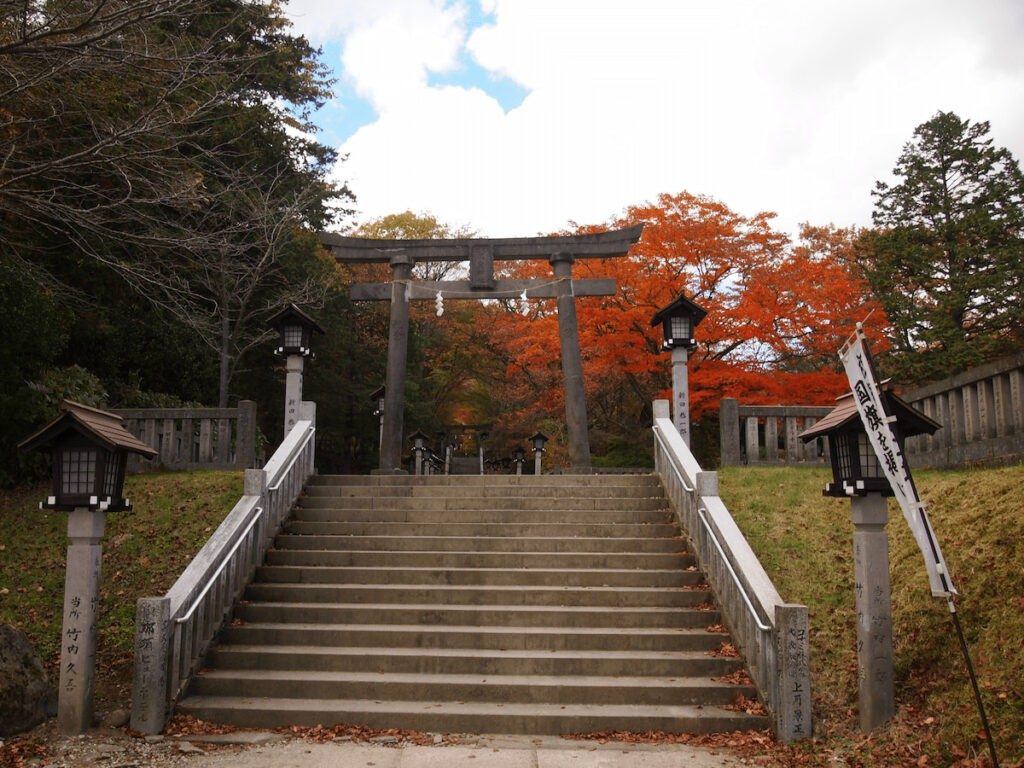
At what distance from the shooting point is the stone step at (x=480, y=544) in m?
9.54

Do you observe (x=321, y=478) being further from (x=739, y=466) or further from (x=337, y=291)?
(x=337, y=291)

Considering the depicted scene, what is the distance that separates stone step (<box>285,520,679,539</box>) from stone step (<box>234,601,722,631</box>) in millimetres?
1680

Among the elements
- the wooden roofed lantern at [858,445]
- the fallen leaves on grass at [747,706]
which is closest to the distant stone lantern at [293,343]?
the fallen leaves on grass at [747,706]

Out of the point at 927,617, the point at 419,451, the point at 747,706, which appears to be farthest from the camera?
the point at 419,451

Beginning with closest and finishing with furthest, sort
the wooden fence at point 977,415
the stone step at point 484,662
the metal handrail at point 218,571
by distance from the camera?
the metal handrail at point 218,571 < the stone step at point 484,662 < the wooden fence at point 977,415

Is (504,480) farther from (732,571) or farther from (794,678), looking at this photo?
(794,678)

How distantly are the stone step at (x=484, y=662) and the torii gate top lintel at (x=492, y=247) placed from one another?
9947mm

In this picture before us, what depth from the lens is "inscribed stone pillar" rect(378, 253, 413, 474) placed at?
49.9 feet

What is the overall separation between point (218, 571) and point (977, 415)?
28.3 feet

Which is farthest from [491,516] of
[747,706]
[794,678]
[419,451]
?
[419,451]

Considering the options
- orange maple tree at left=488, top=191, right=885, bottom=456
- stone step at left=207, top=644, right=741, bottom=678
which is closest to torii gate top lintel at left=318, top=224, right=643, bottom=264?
orange maple tree at left=488, top=191, right=885, bottom=456

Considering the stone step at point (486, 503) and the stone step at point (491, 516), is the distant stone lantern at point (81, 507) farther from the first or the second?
the stone step at point (486, 503)

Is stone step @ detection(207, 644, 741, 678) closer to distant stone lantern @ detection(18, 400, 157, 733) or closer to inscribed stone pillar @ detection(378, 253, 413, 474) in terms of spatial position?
distant stone lantern @ detection(18, 400, 157, 733)

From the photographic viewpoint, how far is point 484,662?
7.28 metres
